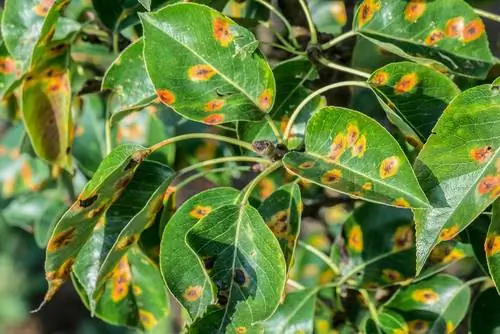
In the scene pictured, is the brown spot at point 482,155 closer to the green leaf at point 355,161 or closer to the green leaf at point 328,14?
the green leaf at point 355,161

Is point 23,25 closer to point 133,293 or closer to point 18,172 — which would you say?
point 133,293

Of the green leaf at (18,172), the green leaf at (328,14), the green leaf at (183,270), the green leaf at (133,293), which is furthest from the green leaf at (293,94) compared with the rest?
the green leaf at (18,172)

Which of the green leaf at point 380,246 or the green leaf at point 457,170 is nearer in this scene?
the green leaf at point 457,170

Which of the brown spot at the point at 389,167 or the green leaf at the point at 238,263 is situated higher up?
the brown spot at the point at 389,167

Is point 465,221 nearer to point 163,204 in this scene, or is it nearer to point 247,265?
point 247,265

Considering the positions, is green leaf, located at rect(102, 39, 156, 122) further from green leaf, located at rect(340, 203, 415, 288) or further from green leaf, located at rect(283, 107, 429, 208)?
green leaf, located at rect(340, 203, 415, 288)

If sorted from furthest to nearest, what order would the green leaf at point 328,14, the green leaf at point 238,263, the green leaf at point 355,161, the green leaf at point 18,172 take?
the green leaf at point 18,172, the green leaf at point 328,14, the green leaf at point 238,263, the green leaf at point 355,161

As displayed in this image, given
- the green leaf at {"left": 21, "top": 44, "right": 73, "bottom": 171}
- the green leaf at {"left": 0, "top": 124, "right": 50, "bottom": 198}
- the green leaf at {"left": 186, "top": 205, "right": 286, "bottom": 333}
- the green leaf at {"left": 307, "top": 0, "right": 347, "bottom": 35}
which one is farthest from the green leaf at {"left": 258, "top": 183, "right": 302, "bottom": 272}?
the green leaf at {"left": 0, "top": 124, "right": 50, "bottom": 198}
